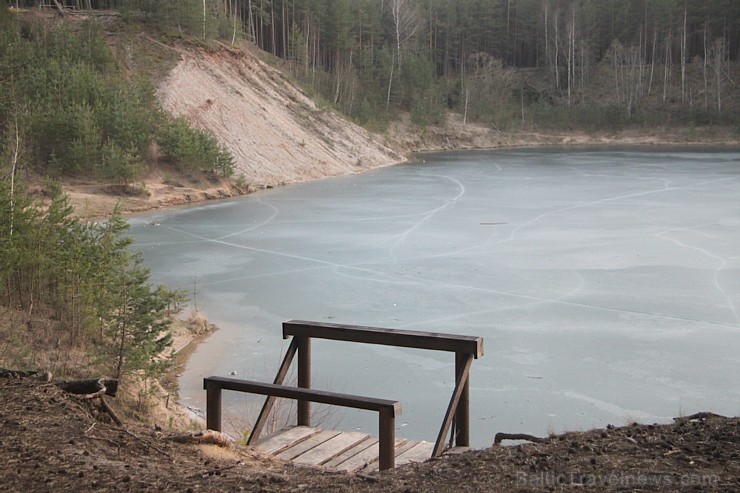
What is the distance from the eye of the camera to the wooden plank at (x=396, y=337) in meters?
5.55

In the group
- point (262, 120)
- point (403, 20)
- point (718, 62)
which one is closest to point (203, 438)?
point (262, 120)

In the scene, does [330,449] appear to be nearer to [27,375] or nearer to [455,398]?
[455,398]

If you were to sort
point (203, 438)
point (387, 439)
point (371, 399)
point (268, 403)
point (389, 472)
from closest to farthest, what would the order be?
point (389, 472), point (387, 439), point (371, 399), point (203, 438), point (268, 403)

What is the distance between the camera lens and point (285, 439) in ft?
18.9

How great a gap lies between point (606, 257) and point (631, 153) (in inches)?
1397

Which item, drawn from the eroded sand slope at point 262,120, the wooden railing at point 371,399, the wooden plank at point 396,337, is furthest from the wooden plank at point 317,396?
the eroded sand slope at point 262,120

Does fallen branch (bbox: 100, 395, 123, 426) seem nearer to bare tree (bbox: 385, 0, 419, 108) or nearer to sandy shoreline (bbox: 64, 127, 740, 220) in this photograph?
sandy shoreline (bbox: 64, 127, 740, 220)

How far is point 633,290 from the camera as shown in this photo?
42.7 feet

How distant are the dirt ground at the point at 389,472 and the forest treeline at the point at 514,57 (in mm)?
45801

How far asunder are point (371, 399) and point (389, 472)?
75 cm

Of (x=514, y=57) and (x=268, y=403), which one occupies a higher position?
(x=514, y=57)

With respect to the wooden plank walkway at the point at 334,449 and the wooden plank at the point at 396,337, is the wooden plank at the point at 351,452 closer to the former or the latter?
the wooden plank walkway at the point at 334,449

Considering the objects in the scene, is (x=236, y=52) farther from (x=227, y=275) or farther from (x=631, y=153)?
(x=227, y=275)

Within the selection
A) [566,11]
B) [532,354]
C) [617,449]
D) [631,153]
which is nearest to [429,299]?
[532,354]
